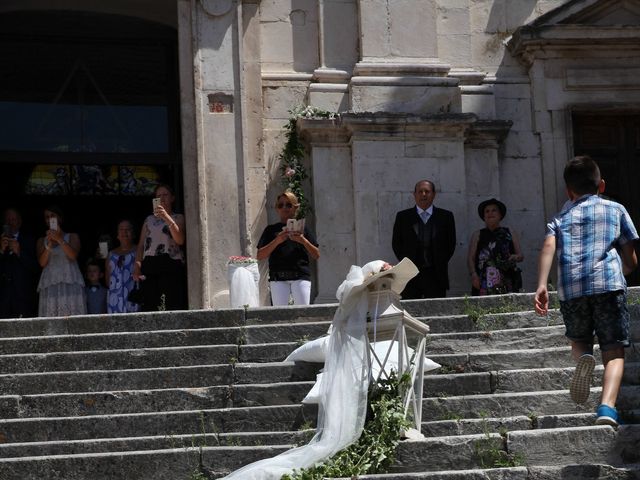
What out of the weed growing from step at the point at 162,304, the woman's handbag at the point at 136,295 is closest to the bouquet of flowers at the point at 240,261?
the weed growing from step at the point at 162,304

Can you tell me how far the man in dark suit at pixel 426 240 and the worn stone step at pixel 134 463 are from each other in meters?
5.11

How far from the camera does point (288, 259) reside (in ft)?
44.0

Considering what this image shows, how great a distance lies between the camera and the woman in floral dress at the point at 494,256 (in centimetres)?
1400

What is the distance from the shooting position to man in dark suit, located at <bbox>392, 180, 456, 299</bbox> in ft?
46.8

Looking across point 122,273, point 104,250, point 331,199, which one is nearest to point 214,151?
point 331,199

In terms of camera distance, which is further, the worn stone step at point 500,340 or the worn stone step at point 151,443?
the worn stone step at point 500,340

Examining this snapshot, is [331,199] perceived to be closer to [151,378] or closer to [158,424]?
[151,378]

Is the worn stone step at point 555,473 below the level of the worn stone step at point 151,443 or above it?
below

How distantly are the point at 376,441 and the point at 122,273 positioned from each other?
5.72 m

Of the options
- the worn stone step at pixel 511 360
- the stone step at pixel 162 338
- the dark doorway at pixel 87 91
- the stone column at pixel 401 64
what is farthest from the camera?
the dark doorway at pixel 87 91

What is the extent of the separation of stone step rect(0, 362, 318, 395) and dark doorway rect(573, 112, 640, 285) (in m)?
6.38

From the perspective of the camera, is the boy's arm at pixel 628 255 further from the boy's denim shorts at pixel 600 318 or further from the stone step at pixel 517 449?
the stone step at pixel 517 449

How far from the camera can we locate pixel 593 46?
52.3 feet

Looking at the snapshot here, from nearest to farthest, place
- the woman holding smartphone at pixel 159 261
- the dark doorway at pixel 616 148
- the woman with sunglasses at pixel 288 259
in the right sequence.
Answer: the woman with sunglasses at pixel 288 259 → the woman holding smartphone at pixel 159 261 → the dark doorway at pixel 616 148
